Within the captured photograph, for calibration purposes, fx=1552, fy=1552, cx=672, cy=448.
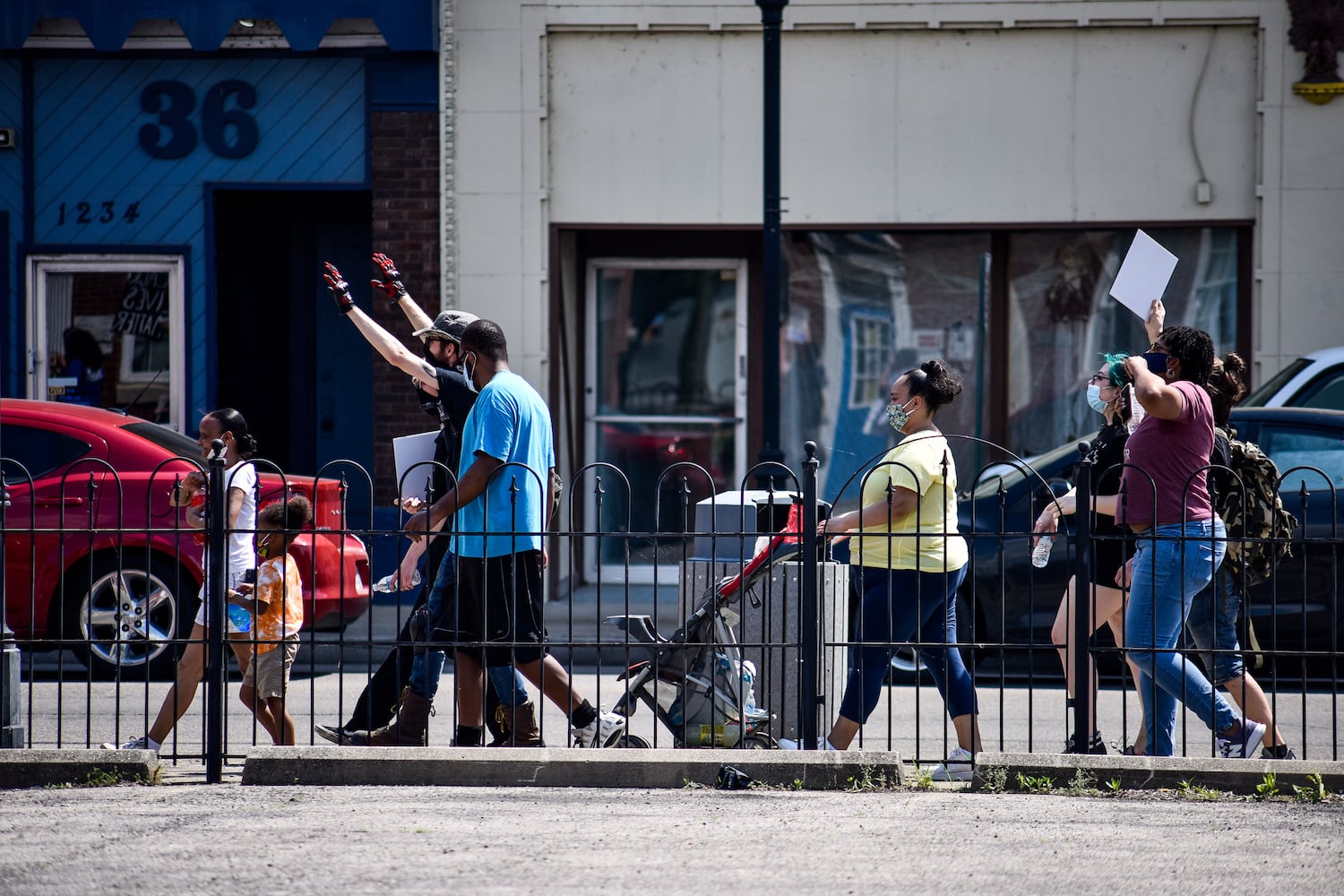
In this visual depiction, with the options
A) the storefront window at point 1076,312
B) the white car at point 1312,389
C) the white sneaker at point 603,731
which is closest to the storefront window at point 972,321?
the storefront window at point 1076,312

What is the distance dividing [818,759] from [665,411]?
298 inches

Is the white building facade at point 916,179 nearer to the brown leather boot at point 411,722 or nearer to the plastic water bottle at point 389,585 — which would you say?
the plastic water bottle at point 389,585

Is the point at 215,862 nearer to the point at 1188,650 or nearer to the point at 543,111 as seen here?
the point at 1188,650

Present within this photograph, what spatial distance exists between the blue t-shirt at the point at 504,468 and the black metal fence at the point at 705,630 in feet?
0.26

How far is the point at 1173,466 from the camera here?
246 inches

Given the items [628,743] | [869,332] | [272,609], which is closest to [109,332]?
[869,332]

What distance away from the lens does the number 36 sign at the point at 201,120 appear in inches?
504

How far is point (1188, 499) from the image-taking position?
6281 mm

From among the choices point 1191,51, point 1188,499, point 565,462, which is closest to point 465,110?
point 565,462

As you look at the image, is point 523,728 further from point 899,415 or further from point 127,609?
point 127,609

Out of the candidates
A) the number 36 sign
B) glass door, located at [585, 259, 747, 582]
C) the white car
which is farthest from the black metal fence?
the number 36 sign

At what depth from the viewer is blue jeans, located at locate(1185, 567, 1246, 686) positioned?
6.47 m

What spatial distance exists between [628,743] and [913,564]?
1.44m

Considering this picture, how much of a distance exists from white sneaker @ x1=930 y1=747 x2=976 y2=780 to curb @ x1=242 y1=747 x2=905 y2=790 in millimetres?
342
